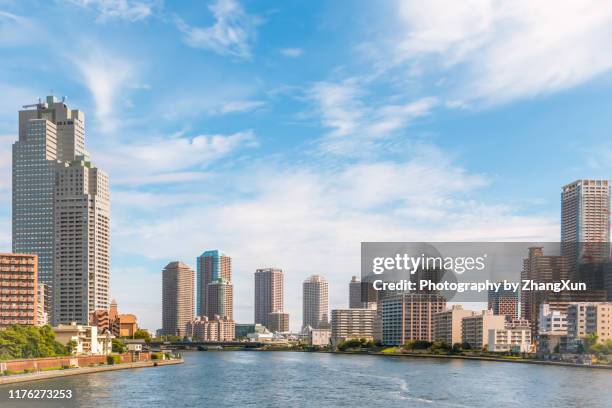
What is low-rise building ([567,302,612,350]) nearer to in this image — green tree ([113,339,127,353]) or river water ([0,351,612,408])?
river water ([0,351,612,408])

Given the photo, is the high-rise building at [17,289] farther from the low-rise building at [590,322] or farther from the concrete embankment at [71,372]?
the low-rise building at [590,322]

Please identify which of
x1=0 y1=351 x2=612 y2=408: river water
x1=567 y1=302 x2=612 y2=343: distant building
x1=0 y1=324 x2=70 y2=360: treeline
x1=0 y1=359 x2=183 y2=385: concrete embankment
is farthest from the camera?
x1=567 y1=302 x2=612 y2=343: distant building

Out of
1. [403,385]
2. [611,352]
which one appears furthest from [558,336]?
[403,385]

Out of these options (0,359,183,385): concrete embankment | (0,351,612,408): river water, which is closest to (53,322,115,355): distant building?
(0,359,183,385): concrete embankment

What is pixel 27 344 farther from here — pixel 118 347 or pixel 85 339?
pixel 118 347

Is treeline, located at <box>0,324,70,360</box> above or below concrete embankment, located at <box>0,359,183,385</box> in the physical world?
above

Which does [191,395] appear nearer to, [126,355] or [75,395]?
[75,395]
